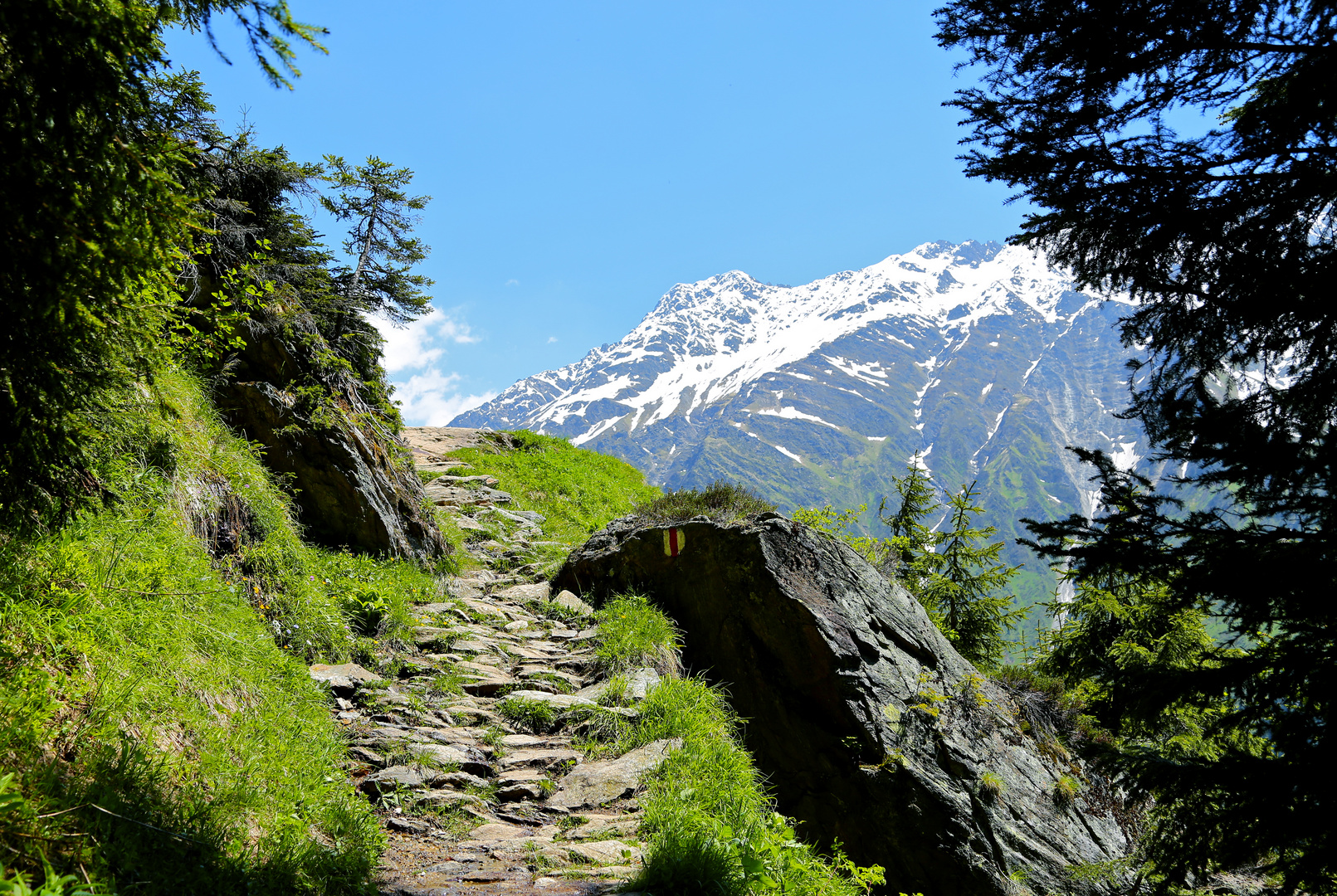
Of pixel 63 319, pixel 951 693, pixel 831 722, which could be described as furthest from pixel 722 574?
pixel 63 319

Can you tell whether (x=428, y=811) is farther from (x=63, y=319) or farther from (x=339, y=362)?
(x=339, y=362)

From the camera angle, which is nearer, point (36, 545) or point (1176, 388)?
point (36, 545)

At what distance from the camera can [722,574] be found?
31.5ft

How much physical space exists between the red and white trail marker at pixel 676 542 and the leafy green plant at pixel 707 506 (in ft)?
0.89

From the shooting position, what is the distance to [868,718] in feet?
26.3

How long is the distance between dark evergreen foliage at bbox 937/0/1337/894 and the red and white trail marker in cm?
623

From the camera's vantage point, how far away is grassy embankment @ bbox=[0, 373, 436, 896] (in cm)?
299

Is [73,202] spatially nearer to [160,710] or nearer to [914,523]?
[160,710]

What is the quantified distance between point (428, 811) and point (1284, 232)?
24.2ft

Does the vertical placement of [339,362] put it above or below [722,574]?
above

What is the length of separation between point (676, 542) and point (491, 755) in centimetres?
466

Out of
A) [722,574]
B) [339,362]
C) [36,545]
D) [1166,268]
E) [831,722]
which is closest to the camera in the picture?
[36,545]

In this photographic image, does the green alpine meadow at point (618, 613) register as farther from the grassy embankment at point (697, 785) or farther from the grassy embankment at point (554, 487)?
the grassy embankment at point (554, 487)

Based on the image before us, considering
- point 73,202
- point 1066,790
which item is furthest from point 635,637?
point 73,202
